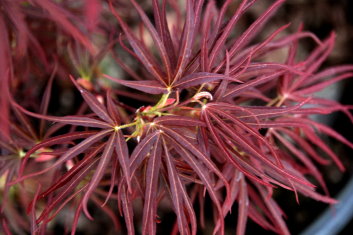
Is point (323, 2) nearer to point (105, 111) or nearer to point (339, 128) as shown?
point (339, 128)

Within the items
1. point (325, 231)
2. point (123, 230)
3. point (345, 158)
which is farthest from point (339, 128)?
point (123, 230)

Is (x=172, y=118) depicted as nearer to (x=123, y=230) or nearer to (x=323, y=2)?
(x=123, y=230)

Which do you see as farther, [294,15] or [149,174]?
[294,15]

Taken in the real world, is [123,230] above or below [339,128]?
below

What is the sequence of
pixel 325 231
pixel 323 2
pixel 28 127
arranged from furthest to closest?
pixel 323 2, pixel 325 231, pixel 28 127

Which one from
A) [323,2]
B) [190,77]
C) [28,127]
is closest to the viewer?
[190,77]

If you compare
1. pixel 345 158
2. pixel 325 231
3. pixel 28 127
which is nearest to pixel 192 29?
pixel 28 127

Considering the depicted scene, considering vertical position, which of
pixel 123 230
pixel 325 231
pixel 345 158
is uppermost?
pixel 345 158

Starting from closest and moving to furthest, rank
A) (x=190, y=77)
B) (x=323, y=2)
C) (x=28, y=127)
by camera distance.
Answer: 1. (x=190, y=77)
2. (x=28, y=127)
3. (x=323, y=2)

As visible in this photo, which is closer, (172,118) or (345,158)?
(172,118)
